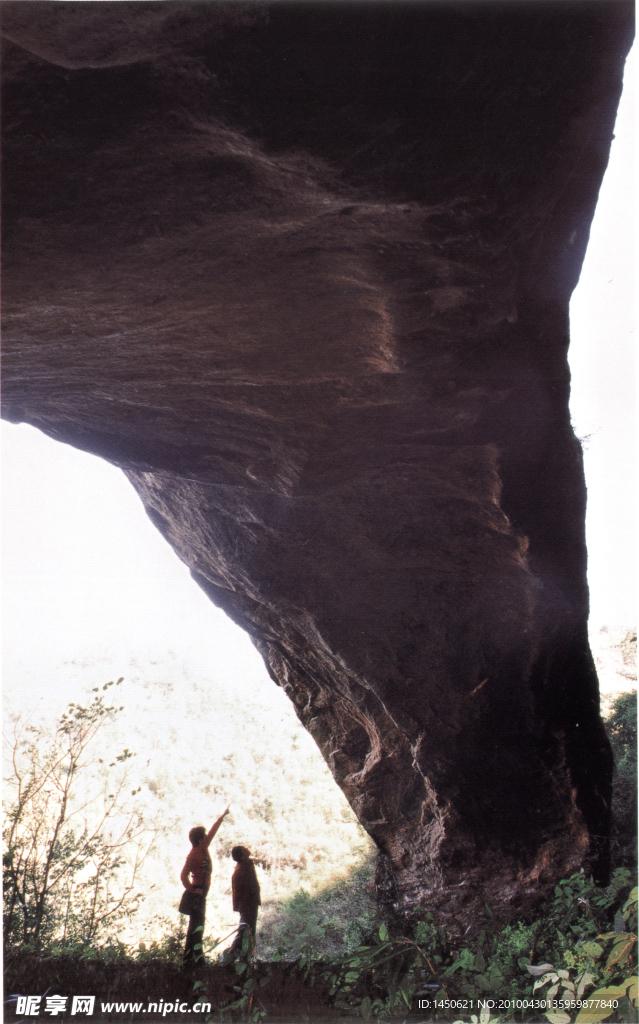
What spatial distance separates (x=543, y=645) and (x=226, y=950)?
11.8 feet

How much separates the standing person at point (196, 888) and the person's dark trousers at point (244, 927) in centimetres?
26

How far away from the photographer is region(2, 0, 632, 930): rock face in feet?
7.55

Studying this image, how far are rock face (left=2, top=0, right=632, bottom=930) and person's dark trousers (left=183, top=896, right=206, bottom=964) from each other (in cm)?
214

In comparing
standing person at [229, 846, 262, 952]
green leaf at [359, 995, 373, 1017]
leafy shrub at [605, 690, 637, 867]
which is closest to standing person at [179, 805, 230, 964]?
standing person at [229, 846, 262, 952]

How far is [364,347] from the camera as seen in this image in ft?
11.6

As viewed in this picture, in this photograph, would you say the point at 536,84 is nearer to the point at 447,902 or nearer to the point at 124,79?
the point at 124,79

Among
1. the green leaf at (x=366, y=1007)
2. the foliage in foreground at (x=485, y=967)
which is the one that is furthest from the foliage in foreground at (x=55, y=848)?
the green leaf at (x=366, y=1007)

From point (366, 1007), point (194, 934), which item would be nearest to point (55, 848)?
point (194, 934)

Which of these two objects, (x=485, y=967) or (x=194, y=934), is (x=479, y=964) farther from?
(x=194, y=934)

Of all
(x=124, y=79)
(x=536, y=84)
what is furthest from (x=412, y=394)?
(x=124, y=79)

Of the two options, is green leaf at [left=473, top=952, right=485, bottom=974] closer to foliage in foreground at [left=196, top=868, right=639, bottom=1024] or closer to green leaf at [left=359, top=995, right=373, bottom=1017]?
foliage in foreground at [left=196, top=868, right=639, bottom=1024]

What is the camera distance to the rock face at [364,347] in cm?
230

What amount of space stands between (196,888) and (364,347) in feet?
14.5

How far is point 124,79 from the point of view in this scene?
220cm
